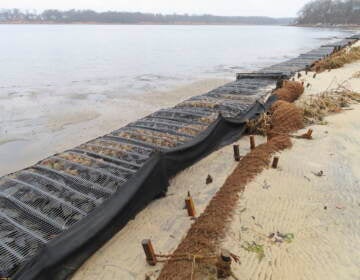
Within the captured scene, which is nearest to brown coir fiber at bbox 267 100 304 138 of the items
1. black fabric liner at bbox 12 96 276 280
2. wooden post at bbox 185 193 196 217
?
black fabric liner at bbox 12 96 276 280

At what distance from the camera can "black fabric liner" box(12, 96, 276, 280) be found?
309cm

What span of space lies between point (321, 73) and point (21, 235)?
51.5ft

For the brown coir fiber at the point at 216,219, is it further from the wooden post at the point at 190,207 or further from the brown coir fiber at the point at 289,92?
the brown coir fiber at the point at 289,92

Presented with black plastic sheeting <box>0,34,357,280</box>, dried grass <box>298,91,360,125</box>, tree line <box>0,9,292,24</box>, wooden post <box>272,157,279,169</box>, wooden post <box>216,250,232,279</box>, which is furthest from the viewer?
tree line <box>0,9,292,24</box>

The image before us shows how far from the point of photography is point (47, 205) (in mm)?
4020

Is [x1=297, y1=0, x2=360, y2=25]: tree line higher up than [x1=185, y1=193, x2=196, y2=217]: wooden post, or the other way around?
[x1=297, y1=0, x2=360, y2=25]: tree line

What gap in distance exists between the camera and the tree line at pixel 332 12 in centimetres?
9577

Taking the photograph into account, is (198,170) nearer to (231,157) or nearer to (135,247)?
(231,157)

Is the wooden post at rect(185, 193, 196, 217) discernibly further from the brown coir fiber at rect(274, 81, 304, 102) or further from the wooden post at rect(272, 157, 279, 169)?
the brown coir fiber at rect(274, 81, 304, 102)

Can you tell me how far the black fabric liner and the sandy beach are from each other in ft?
0.59

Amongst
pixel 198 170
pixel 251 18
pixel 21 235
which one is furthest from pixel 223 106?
pixel 251 18

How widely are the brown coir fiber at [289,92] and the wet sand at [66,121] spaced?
→ 4.95m

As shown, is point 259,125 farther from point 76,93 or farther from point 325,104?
point 76,93

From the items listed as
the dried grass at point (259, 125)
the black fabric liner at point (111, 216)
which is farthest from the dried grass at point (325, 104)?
the black fabric liner at point (111, 216)
